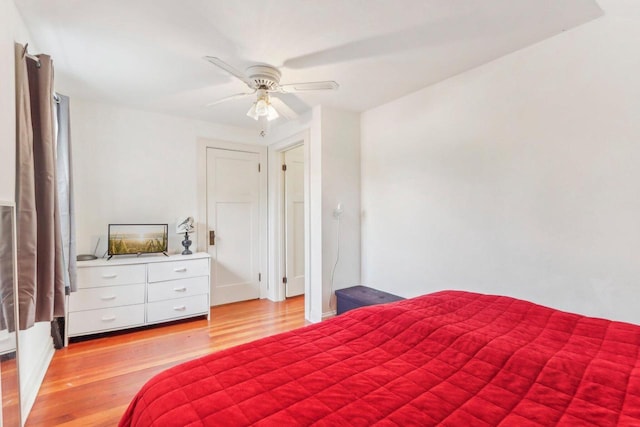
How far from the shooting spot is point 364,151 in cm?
350

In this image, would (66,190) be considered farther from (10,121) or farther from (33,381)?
(33,381)

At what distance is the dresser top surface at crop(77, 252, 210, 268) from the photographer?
2.88 metres

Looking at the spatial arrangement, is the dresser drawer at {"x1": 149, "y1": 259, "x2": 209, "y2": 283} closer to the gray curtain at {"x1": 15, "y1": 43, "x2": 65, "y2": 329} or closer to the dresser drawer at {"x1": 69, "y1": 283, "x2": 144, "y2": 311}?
the dresser drawer at {"x1": 69, "y1": 283, "x2": 144, "y2": 311}

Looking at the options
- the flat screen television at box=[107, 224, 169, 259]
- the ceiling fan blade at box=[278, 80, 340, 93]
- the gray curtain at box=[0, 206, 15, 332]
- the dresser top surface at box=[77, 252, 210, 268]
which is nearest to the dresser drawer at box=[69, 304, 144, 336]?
the dresser top surface at box=[77, 252, 210, 268]

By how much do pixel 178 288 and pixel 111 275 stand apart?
63 centimetres

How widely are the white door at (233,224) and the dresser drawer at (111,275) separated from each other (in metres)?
0.95

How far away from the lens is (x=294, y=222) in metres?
4.31

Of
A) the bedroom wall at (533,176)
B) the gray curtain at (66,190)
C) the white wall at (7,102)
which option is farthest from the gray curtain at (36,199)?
the bedroom wall at (533,176)

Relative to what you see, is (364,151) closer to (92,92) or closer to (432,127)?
(432,127)

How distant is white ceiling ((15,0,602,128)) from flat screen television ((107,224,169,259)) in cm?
141

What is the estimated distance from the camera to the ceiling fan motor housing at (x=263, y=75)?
2324 millimetres

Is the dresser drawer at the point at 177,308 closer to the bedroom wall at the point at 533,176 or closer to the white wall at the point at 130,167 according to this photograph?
the white wall at the point at 130,167

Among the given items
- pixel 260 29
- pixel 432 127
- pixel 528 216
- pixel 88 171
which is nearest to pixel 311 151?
pixel 432 127

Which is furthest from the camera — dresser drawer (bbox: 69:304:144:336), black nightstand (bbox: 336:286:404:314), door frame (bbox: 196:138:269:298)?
door frame (bbox: 196:138:269:298)
